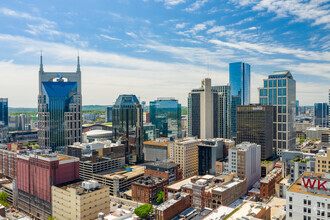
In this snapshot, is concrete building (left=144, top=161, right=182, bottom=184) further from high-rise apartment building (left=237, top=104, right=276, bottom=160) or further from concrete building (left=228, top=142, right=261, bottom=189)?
high-rise apartment building (left=237, top=104, right=276, bottom=160)

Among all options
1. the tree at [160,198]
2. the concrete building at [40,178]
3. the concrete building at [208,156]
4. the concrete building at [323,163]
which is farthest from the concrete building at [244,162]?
the concrete building at [40,178]

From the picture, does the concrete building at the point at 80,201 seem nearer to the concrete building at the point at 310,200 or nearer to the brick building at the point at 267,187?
the concrete building at the point at 310,200

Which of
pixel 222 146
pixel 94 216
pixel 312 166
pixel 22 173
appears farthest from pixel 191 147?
pixel 22 173

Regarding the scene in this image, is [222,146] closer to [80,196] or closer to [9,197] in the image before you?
[80,196]

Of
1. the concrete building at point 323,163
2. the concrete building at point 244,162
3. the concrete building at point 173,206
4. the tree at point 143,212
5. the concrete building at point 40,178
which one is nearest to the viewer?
the concrete building at point 173,206

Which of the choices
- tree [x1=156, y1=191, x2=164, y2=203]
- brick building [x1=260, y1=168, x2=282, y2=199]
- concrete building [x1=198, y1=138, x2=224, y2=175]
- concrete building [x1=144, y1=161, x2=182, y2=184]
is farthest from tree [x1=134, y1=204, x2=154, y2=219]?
concrete building [x1=198, y1=138, x2=224, y2=175]

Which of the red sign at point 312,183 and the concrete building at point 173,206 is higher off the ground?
the red sign at point 312,183
